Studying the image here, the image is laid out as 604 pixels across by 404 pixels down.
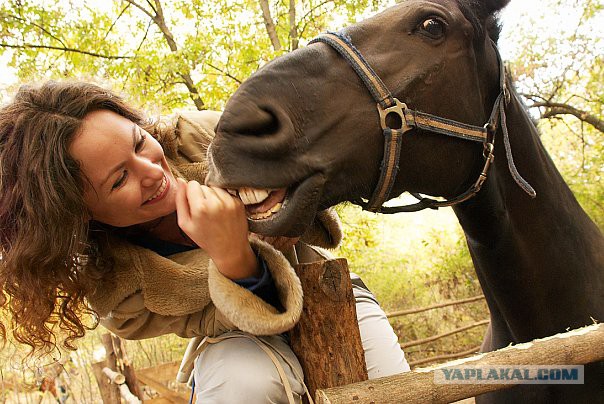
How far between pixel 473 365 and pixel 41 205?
4.55ft

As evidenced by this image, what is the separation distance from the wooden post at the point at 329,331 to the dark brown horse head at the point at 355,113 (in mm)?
206

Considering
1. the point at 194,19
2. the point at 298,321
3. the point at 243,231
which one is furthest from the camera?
the point at 194,19

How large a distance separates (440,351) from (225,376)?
251 inches

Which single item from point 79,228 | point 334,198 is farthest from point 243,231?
point 79,228

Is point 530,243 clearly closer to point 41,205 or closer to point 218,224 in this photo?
point 218,224

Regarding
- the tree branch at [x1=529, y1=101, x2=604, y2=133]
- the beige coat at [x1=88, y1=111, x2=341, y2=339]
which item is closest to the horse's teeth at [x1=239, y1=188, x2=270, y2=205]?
the beige coat at [x1=88, y1=111, x2=341, y2=339]

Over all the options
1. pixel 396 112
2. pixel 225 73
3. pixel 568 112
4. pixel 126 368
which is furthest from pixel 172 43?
pixel 396 112

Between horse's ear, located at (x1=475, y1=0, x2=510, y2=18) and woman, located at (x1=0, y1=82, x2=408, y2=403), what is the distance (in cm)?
99

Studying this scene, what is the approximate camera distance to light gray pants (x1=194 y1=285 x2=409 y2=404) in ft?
4.45

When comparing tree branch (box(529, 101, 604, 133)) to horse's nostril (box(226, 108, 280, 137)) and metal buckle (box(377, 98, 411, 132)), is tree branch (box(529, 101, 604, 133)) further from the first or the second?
horse's nostril (box(226, 108, 280, 137))

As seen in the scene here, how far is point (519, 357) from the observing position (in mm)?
1445

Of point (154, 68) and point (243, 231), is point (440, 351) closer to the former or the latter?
point (154, 68)

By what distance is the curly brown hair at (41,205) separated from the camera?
4.75 feet

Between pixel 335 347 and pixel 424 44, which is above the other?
pixel 424 44
